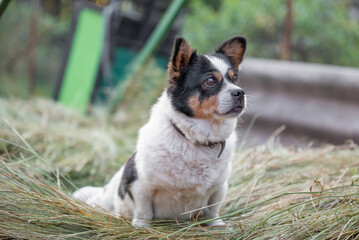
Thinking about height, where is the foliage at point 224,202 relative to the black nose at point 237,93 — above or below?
below

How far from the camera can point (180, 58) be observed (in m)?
2.70

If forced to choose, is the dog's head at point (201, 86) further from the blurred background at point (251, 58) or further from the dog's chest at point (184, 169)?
the blurred background at point (251, 58)

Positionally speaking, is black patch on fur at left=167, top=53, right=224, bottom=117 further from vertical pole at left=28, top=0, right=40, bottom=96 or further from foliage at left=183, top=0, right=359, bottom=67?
vertical pole at left=28, top=0, right=40, bottom=96

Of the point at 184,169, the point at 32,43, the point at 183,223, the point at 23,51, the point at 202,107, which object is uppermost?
the point at 202,107

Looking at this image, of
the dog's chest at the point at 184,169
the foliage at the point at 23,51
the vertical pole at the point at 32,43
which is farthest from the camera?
the foliage at the point at 23,51

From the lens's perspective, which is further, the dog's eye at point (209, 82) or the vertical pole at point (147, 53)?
the vertical pole at point (147, 53)

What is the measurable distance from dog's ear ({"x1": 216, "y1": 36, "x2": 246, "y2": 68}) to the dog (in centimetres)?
16

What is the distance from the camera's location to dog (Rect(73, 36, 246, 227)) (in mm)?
2498

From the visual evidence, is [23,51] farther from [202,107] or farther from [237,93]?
[237,93]

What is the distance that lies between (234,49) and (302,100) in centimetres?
165

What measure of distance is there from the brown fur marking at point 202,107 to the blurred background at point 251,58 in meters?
1.08

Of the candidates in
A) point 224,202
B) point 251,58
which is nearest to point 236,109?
point 224,202

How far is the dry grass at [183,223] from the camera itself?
2.12 metres

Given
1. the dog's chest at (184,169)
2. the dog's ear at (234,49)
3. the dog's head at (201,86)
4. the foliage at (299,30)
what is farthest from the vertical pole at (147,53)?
the dog's chest at (184,169)
